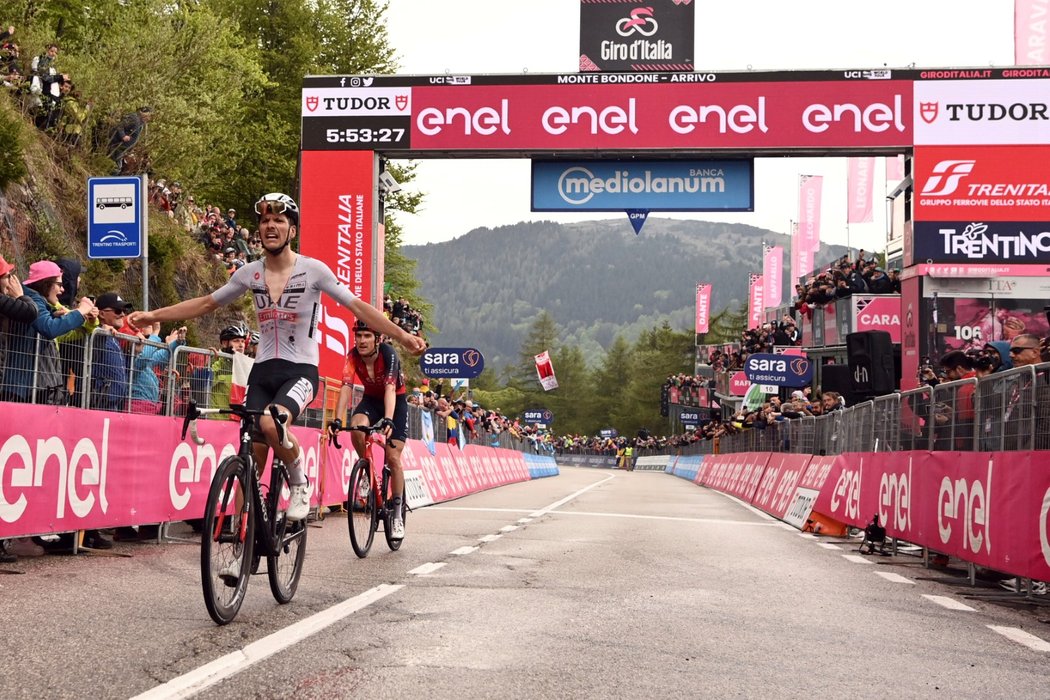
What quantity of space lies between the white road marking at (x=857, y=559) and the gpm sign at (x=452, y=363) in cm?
1995

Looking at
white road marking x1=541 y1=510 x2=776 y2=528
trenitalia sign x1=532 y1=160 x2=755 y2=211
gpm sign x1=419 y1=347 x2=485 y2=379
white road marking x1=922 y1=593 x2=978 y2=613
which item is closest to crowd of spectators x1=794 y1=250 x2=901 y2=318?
gpm sign x1=419 y1=347 x2=485 y2=379

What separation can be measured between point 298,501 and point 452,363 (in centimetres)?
2479

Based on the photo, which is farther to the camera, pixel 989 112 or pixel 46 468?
pixel 989 112

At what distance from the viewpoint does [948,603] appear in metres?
8.29

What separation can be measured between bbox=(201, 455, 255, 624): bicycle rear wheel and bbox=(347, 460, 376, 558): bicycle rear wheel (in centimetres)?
350

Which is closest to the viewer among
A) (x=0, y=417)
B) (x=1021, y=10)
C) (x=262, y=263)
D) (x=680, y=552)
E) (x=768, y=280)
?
(x=262, y=263)

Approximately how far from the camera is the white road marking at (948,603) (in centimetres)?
802

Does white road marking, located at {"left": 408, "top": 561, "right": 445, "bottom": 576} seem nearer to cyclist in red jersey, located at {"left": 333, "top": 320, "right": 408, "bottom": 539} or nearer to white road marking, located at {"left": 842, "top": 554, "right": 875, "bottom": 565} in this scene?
cyclist in red jersey, located at {"left": 333, "top": 320, "right": 408, "bottom": 539}

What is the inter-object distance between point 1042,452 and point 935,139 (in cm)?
1580

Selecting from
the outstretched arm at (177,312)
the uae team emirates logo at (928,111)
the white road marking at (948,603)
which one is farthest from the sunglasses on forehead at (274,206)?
the uae team emirates logo at (928,111)

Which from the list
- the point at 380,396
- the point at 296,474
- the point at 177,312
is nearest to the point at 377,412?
the point at 380,396

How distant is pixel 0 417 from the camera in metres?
8.29

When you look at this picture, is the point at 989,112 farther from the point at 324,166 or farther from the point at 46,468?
the point at 46,468

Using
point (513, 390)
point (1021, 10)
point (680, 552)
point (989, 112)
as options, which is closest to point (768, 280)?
point (1021, 10)
